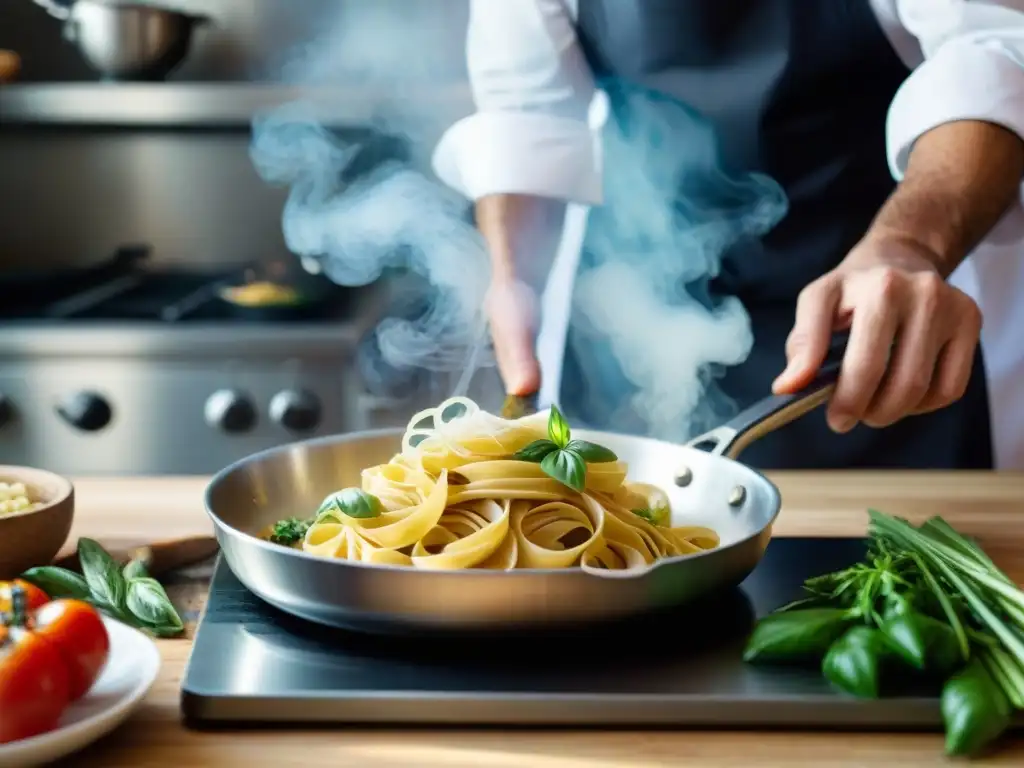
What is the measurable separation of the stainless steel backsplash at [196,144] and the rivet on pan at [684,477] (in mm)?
1940

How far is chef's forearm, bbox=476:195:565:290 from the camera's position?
183 centimetres

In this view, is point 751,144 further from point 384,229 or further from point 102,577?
point 102,577

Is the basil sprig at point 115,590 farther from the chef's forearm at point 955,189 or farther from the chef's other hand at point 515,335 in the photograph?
the chef's forearm at point 955,189

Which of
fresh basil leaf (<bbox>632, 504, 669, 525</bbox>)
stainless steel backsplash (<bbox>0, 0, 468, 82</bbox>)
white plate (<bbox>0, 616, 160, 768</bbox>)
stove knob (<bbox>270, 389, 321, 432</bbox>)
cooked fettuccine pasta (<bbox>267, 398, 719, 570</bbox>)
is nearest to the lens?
white plate (<bbox>0, 616, 160, 768</bbox>)

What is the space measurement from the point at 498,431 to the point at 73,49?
248cm

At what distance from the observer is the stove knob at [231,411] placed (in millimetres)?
2402

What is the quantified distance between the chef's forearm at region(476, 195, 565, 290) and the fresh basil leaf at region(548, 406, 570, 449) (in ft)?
2.46

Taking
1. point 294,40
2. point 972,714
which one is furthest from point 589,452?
point 294,40

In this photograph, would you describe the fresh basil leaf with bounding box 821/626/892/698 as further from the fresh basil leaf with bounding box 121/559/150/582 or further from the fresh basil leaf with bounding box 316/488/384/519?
the fresh basil leaf with bounding box 121/559/150/582

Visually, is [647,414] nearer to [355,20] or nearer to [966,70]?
[966,70]

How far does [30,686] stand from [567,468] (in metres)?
0.45

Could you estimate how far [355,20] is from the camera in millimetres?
3043

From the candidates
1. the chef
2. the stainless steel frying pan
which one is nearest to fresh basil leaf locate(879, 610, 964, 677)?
the stainless steel frying pan

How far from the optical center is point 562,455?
1002 millimetres
